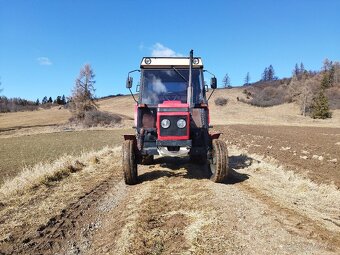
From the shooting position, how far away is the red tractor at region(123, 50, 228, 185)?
27.9 feet

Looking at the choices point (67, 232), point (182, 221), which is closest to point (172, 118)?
point (182, 221)

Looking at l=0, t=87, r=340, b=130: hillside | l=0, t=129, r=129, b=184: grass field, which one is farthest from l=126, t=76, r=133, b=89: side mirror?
l=0, t=87, r=340, b=130: hillside

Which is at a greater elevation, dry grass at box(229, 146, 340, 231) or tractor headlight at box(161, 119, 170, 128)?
tractor headlight at box(161, 119, 170, 128)

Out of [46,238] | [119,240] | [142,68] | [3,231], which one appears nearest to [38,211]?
[3,231]

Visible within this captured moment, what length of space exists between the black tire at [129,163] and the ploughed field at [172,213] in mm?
248

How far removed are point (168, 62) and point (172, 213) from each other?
5.10m

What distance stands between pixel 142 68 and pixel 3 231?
19.1ft

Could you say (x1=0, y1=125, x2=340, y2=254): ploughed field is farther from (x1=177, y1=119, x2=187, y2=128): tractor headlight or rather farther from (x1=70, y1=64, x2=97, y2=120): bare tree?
(x1=70, y1=64, x2=97, y2=120): bare tree

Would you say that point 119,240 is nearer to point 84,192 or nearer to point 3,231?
point 3,231

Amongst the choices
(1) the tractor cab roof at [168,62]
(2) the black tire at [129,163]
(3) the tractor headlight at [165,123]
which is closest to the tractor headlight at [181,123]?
(3) the tractor headlight at [165,123]

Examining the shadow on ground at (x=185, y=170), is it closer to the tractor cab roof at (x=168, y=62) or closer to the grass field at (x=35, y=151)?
the tractor cab roof at (x=168, y=62)

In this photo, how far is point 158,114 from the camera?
8.53m

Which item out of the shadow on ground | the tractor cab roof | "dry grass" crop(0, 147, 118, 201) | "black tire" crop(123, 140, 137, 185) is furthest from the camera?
the tractor cab roof

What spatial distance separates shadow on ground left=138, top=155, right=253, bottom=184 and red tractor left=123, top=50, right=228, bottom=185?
59 cm
